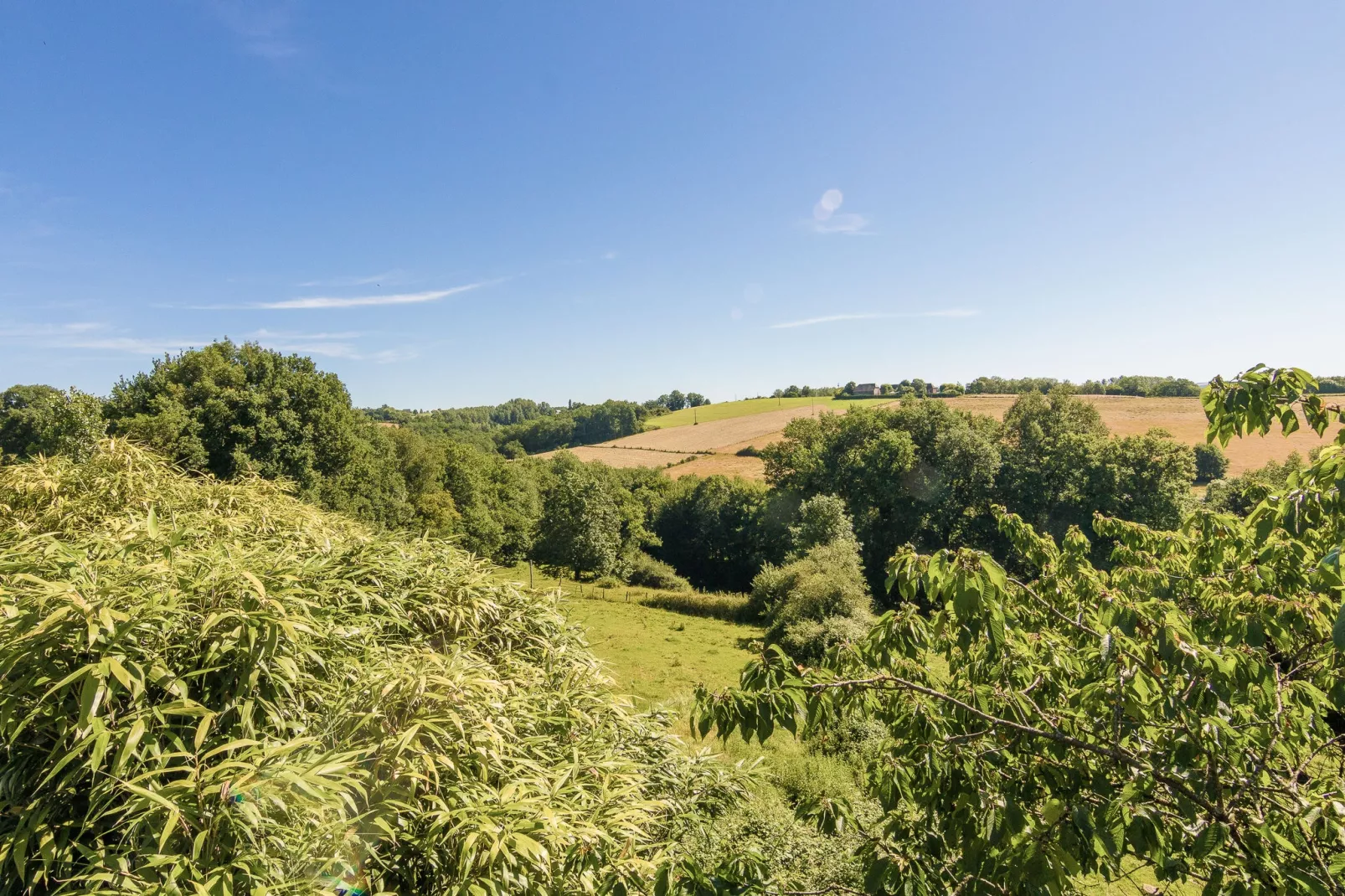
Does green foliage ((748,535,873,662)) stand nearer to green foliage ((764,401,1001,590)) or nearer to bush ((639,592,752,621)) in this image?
bush ((639,592,752,621))

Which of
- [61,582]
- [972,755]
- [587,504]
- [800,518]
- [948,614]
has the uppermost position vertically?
[61,582]

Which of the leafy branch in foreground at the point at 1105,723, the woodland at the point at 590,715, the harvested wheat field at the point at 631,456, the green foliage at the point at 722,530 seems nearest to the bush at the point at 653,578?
the green foliage at the point at 722,530

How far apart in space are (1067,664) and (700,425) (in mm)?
83237

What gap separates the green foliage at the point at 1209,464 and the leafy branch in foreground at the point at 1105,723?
54299 millimetres

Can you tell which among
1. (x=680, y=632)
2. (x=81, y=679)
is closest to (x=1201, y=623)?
(x=81, y=679)

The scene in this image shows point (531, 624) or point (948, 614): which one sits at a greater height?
point (948, 614)

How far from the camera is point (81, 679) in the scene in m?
3.57

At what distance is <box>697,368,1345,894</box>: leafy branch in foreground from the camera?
7.44ft

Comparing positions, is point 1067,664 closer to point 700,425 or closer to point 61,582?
Result: point 61,582

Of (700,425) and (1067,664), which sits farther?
(700,425)

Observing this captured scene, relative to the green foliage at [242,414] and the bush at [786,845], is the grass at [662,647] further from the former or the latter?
the green foliage at [242,414]

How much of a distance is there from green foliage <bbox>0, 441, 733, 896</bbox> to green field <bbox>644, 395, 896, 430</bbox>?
78.9m

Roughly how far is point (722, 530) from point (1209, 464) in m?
42.5

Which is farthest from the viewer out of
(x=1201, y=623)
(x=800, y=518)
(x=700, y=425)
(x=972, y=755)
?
(x=700, y=425)
